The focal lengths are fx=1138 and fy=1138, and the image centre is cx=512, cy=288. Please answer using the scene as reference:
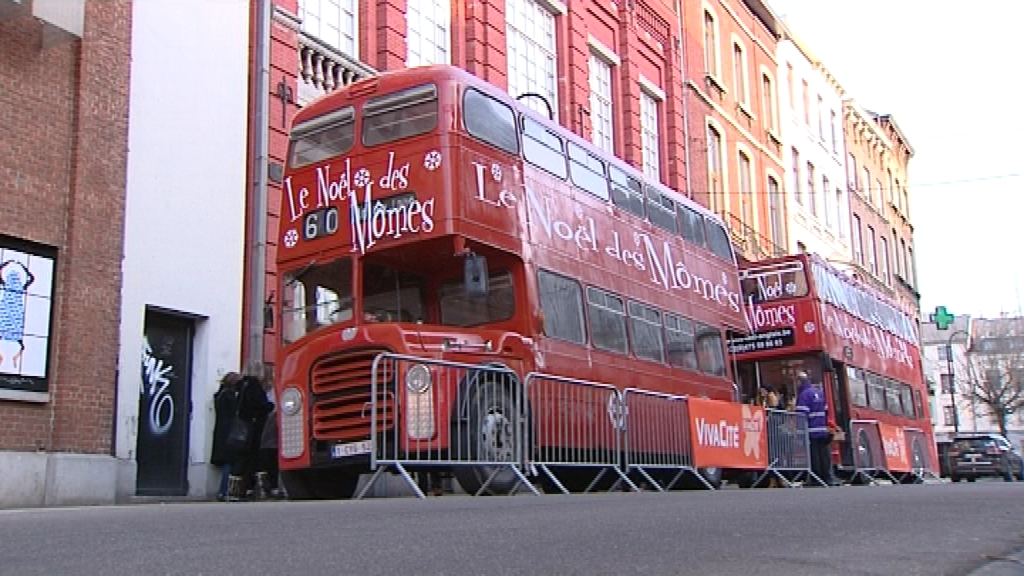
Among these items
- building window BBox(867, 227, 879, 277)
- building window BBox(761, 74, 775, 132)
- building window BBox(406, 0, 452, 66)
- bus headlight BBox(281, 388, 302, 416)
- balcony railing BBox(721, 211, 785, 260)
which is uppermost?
building window BBox(761, 74, 775, 132)

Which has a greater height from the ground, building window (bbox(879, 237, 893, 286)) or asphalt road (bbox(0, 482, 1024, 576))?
building window (bbox(879, 237, 893, 286))

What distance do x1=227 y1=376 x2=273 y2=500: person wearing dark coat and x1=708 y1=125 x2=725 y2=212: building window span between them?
68.0 feet

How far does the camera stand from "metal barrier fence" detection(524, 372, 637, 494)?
38.1ft

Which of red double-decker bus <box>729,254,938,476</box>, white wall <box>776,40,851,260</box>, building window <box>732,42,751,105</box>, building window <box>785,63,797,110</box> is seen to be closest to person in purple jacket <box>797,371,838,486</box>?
red double-decker bus <box>729,254,938,476</box>

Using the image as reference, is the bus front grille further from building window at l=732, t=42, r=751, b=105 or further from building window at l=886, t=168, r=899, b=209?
building window at l=886, t=168, r=899, b=209

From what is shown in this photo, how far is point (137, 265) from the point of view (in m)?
13.6

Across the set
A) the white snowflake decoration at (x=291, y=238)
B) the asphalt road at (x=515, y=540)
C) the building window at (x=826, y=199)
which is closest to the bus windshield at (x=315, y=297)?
the white snowflake decoration at (x=291, y=238)

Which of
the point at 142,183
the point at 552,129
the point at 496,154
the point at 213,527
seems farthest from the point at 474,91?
the point at 213,527

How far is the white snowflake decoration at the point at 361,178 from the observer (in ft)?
39.9

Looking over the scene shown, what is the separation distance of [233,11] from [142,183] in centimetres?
319

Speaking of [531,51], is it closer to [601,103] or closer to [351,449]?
[601,103]

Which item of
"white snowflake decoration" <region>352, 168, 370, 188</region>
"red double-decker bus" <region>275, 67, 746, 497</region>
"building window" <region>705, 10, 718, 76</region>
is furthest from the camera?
"building window" <region>705, 10, 718, 76</region>

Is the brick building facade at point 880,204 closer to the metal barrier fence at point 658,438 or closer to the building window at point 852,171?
the building window at point 852,171

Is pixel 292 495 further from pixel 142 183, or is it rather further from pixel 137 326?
pixel 142 183
